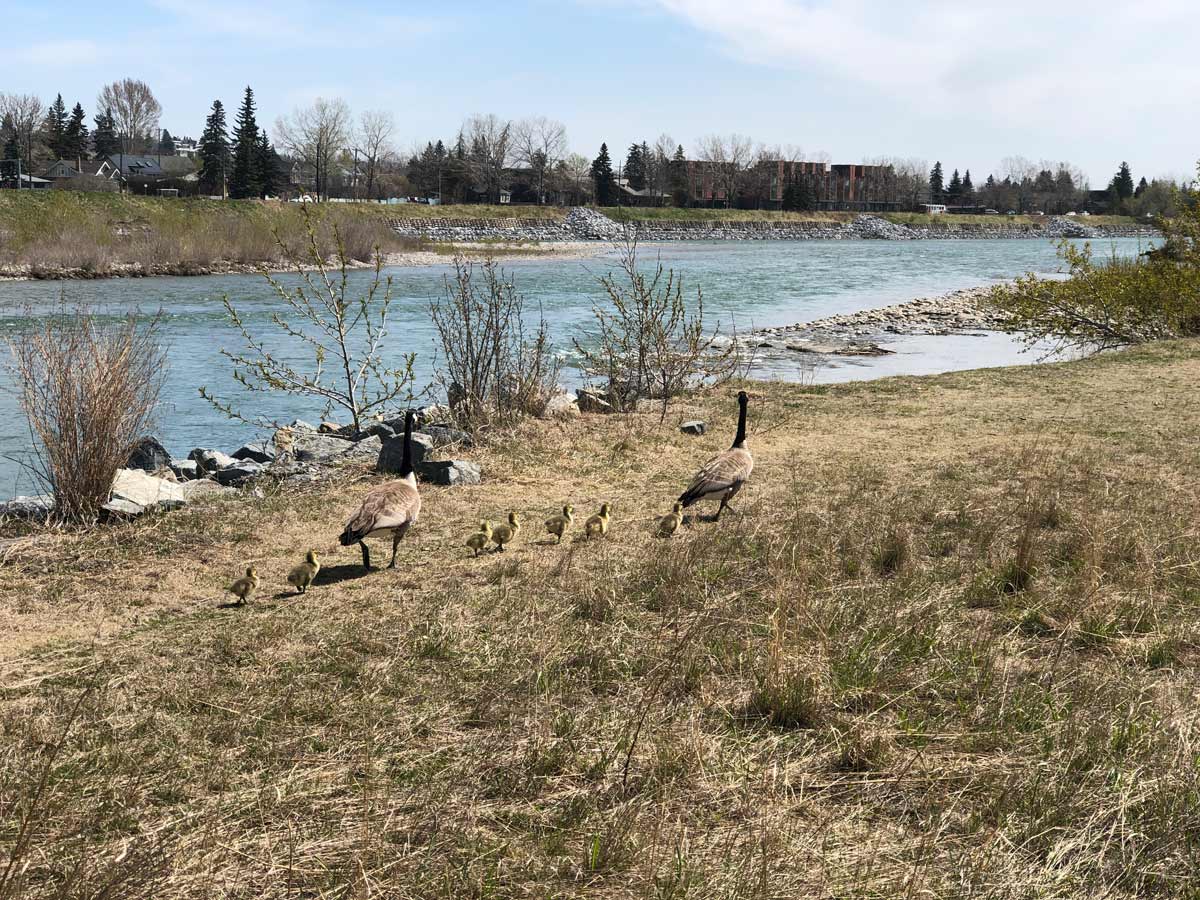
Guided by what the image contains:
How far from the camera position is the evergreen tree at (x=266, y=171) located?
261 ft

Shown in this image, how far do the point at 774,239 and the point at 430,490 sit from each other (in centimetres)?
10460

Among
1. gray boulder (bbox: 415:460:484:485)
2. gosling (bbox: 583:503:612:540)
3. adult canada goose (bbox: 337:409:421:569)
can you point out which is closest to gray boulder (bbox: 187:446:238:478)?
gray boulder (bbox: 415:460:484:485)

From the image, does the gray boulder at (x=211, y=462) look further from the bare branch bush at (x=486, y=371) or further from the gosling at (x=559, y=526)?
the gosling at (x=559, y=526)

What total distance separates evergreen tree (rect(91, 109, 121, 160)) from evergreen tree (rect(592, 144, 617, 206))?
5374cm

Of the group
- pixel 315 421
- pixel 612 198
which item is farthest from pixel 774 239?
pixel 315 421

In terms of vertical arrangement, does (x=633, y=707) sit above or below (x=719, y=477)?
below

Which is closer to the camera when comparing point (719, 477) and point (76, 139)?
point (719, 477)

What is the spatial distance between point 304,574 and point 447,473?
316cm

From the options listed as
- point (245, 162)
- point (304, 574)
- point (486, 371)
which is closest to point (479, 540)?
point (304, 574)

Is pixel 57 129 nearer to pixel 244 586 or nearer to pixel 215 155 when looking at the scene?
pixel 215 155

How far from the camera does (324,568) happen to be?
6.97m

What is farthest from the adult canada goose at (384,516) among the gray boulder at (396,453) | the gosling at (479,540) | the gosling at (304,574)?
the gray boulder at (396,453)

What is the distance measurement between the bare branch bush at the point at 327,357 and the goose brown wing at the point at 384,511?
4105 millimetres

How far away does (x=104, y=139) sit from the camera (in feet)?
357
